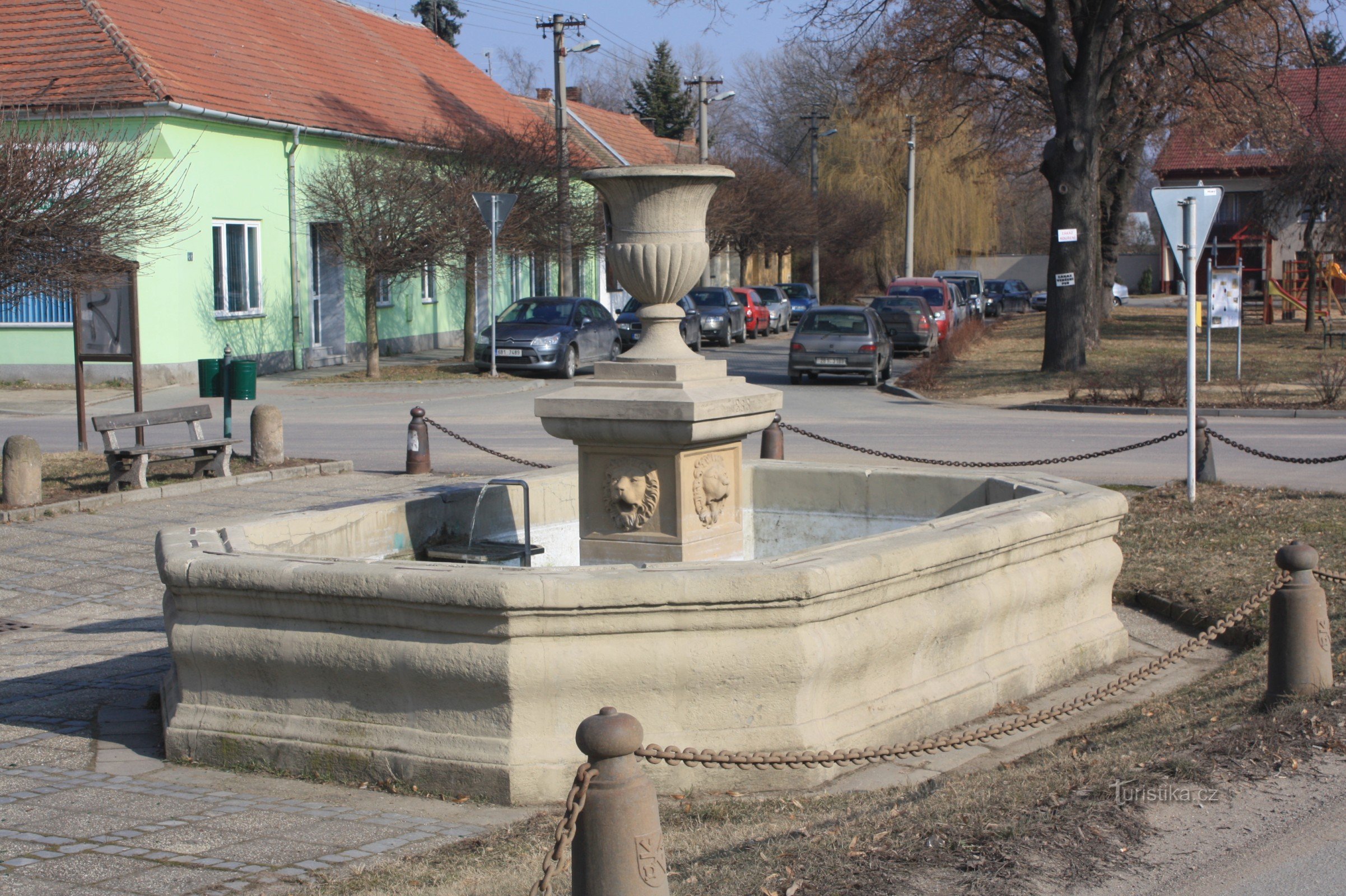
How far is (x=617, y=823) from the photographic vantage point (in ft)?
11.5

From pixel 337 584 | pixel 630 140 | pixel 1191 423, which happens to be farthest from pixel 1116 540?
pixel 630 140

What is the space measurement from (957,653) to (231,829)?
10.6ft

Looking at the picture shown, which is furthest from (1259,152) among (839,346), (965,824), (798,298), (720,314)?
(965,824)

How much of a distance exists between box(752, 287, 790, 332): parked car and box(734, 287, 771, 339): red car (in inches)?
26.8

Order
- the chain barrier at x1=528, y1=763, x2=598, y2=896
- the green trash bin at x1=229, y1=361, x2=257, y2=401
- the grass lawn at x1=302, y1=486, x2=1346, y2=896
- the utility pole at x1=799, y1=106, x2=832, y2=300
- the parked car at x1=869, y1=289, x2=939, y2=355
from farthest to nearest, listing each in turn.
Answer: the utility pole at x1=799, y1=106, x2=832, y2=300, the parked car at x1=869, y1=289, x2=939, y2=355, the green trash bin at x1=229, y1=361, x2=257, y2=401, the grass lawn at x1=302, y1=486, x2=1346, y2=896, the chain barrier at x1=528, y1=763, x2=598, y2=896

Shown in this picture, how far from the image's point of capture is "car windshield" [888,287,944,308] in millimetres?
40312

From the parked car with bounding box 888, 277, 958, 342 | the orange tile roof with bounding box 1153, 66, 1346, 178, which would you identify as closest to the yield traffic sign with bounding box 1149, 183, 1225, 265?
the parked car with bounding box 888, 277, 958, 342

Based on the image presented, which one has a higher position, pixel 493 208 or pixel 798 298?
pixel 493 208

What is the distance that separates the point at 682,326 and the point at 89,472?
22426 millimetres

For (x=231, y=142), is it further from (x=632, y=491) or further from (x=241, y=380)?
(x=632, y=491)

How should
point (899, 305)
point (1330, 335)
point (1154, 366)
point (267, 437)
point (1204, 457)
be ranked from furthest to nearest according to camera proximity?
point (899, 305), point (1330, 335), point (1154, 366), point (267, 437), point (1204, 457)

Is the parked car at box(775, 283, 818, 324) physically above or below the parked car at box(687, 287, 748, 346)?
above

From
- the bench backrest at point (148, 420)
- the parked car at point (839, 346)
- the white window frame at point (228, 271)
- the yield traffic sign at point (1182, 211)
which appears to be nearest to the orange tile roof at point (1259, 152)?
the parked car at point (839, 346)

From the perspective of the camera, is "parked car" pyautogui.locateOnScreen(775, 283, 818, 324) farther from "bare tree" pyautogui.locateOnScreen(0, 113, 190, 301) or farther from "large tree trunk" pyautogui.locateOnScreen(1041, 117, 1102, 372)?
"bare tree" pyautogui.locateOnScreen(0, 113, 190, 301)
